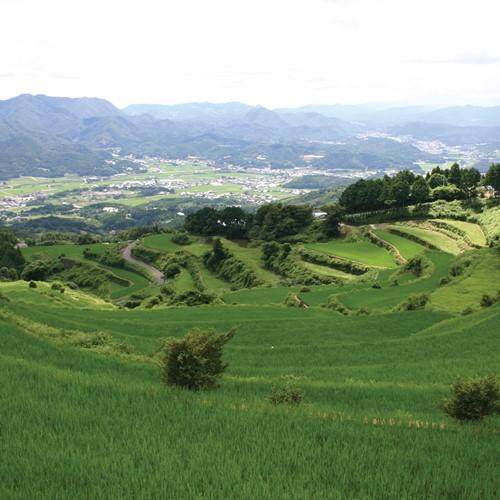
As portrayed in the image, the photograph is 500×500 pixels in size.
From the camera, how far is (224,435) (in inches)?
302

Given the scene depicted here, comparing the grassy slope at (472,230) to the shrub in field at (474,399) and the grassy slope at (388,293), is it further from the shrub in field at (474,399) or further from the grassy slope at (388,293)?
the shrub in field at (474,399)

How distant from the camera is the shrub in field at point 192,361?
10.6 m

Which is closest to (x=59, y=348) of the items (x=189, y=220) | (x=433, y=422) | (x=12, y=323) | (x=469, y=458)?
(x=12, y=323)

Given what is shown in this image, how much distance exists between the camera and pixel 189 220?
3703 inches

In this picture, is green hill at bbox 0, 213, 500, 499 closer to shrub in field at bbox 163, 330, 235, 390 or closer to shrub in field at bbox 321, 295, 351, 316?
shrub in field at bbox 163, 330, 235, 390

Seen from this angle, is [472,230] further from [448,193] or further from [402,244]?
[448,193]

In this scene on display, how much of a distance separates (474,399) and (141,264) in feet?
244

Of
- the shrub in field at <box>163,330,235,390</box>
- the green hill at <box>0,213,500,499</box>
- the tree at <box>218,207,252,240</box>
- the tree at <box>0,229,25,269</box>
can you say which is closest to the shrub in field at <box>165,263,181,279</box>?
the tree at <box>218,207,252,240</box>

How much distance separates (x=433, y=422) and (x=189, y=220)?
86.2 metres

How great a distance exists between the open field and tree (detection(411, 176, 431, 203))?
222 ft

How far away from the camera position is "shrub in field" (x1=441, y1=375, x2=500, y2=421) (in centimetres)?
910

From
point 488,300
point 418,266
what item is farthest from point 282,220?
point 488,300

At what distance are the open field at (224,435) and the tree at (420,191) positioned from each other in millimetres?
67522

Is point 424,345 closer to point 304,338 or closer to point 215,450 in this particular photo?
point 304,338
